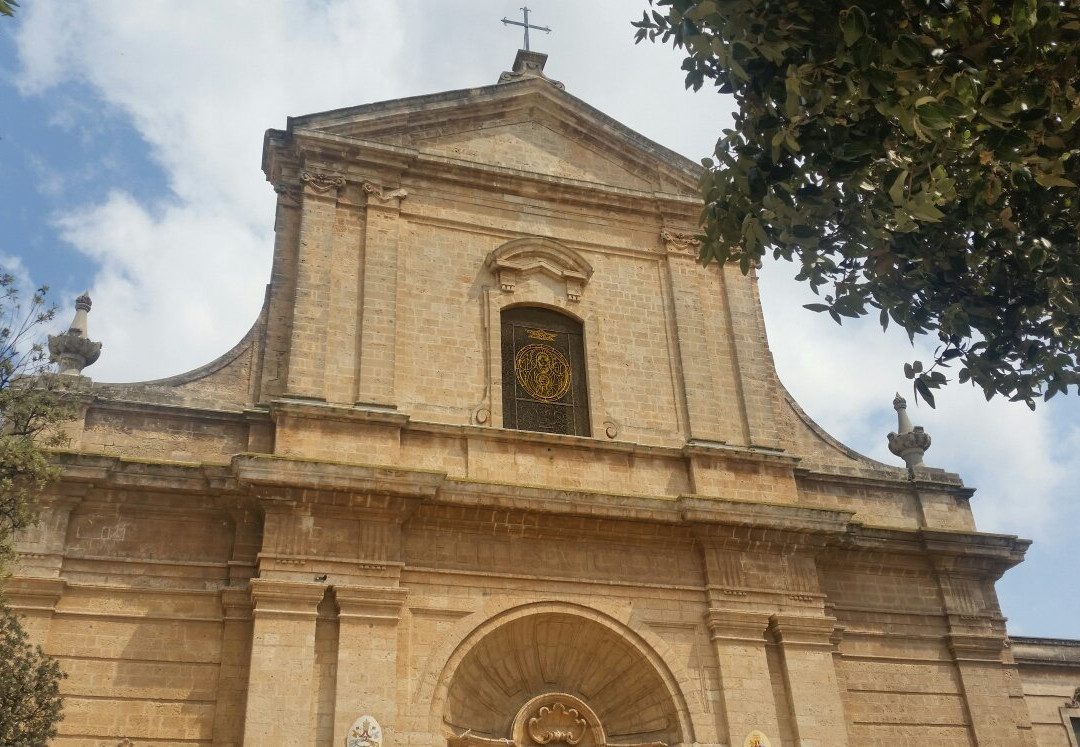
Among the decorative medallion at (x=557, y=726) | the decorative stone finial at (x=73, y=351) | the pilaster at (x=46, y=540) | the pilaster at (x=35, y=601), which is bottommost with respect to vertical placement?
the decorative medallion at (x=557, y=726)

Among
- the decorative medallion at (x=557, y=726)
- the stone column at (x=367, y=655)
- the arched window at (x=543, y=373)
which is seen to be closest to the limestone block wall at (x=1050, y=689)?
the decorative medallion at (x=557, y=726)

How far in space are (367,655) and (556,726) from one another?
8.07 ft

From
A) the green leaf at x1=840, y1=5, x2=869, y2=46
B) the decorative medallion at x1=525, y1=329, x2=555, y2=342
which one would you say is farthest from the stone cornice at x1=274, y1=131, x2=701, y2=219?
the green leaf at x1=840, y1=5, x2=869, y2=46

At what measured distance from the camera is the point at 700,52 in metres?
6.39

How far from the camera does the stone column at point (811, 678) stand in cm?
1180

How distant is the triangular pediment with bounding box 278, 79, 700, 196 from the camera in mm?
14531

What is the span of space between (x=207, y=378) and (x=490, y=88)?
580cm

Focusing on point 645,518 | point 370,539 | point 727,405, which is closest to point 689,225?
point 727,405

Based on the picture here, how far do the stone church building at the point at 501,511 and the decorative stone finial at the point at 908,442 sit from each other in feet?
0.25

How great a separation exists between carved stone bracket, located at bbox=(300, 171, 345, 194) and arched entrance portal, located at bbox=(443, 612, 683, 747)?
586 centimetres

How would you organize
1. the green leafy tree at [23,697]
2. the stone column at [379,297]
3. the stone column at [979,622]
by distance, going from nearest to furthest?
1. the green leafy tree at [23,697]
2. the stone column at [379,297]
3. the stone column at [979,622]

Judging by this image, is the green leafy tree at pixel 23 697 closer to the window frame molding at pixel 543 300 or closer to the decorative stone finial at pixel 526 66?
the window frame molding at pixel 543 300

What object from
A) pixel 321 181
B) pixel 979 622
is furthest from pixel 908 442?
pixel 321 181

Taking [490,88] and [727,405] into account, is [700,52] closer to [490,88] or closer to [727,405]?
[727,405]
